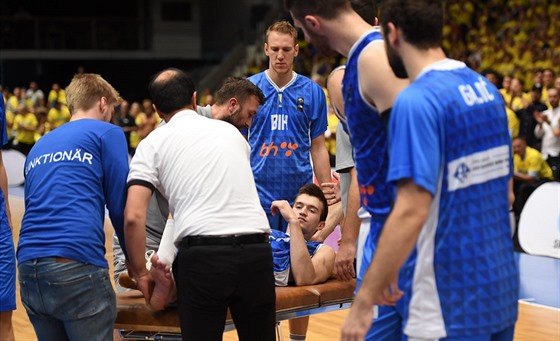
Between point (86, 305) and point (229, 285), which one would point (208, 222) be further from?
point (86, 305)

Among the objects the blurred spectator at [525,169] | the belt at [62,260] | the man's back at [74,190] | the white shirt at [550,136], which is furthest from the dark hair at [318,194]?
the white shirt at [550,136]

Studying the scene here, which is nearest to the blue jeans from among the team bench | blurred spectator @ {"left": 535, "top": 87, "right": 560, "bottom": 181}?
the team bench

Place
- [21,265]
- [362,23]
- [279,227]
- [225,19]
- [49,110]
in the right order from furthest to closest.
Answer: [225,19] → [49,110] → [279,227] → [21,265] → [362,23]

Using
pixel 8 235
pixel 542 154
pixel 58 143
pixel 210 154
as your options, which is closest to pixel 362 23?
pixel 210 154

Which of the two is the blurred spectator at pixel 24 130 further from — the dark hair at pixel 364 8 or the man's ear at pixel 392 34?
the man's ear at pixel 392 34

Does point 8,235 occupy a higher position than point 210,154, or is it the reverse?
point 210,154

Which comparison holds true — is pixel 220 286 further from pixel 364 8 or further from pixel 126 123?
pixel 126 123

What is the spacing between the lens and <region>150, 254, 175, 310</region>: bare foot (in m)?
4.08

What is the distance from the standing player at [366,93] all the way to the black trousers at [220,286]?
53cm

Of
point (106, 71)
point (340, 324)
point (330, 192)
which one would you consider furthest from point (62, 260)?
point (106, 71)

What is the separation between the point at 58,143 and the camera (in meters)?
3.98

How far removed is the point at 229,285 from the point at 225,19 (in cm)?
2756

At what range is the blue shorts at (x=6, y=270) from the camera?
181 inches


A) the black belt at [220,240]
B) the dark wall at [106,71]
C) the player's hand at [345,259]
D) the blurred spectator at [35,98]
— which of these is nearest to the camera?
the black belt at [220,240]
